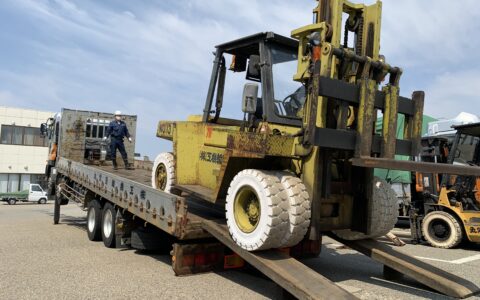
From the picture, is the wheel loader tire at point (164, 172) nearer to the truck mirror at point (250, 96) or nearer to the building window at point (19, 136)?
the truck mirror at point (250, 96)

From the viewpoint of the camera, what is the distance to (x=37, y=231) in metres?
11.1

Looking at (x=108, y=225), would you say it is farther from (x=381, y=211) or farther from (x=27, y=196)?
(x=27, y=196)

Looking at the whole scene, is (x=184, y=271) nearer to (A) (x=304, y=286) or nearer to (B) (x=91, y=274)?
(B) (x=91, y=274)

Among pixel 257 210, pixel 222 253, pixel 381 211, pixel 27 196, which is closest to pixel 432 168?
pixel 381 211

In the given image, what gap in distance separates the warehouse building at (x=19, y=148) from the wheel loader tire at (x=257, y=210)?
3814 cm

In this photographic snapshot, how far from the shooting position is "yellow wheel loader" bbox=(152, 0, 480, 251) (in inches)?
185

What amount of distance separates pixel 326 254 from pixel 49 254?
4.90 metres

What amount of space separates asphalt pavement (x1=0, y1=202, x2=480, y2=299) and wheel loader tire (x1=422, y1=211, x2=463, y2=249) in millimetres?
1132

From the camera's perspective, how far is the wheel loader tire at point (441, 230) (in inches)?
400

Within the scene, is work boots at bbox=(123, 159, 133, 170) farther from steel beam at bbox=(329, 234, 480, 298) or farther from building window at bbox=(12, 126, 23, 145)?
building window at bbox=(12, 126, 23, 145)

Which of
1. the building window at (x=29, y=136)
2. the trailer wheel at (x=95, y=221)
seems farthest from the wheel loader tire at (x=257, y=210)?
the building window at (x=29, y=136)

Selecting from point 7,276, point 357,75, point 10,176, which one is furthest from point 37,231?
point 10,176

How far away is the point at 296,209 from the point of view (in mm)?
4613

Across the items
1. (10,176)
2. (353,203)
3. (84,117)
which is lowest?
(10,176)
